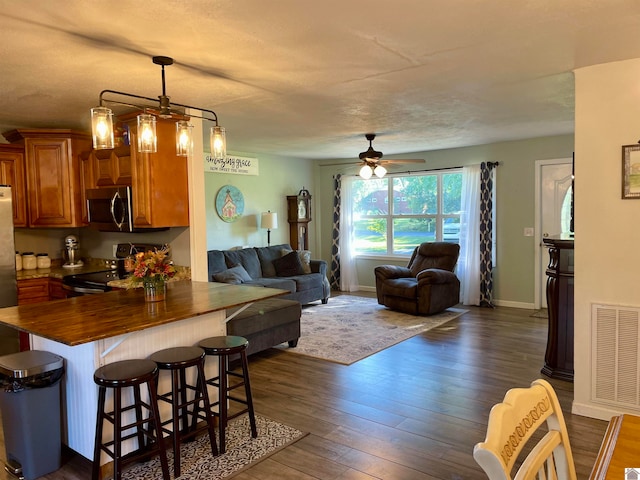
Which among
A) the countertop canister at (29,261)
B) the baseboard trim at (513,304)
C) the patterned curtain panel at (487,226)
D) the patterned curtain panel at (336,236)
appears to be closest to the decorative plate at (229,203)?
the patterned curtain panel at (336,236)

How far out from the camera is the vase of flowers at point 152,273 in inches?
111

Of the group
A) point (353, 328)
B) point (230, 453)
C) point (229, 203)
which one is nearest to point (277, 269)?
point (229, 203)

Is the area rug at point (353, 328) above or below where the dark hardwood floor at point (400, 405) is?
above

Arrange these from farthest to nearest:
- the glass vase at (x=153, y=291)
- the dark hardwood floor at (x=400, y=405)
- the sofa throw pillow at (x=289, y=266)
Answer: the sofa throw pillow at (x=289, y=266) < the glass vase at (x=153, y=291) < the dark hardwood floor at (x=400, y=405)

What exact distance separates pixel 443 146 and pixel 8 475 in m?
6.19

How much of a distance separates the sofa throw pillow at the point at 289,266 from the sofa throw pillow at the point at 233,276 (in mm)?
804

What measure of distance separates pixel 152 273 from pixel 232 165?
168 inches

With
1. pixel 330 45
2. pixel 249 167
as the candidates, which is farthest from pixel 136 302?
pixel 249 167

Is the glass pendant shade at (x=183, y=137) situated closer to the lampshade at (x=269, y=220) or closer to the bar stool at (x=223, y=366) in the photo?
the bar stool at (x=223, y=366)

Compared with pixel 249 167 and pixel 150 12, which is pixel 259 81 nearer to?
pixel 150 12

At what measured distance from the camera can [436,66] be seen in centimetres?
296

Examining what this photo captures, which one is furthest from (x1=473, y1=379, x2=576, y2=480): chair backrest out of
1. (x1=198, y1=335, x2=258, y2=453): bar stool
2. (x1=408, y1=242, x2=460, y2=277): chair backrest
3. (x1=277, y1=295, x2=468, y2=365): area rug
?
(x1=408, y1=242, x2=460, y2=277): chair backrest

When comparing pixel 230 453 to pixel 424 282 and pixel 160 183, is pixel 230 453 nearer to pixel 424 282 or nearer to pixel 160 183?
pixel 160 183

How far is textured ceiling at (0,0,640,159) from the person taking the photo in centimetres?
209
